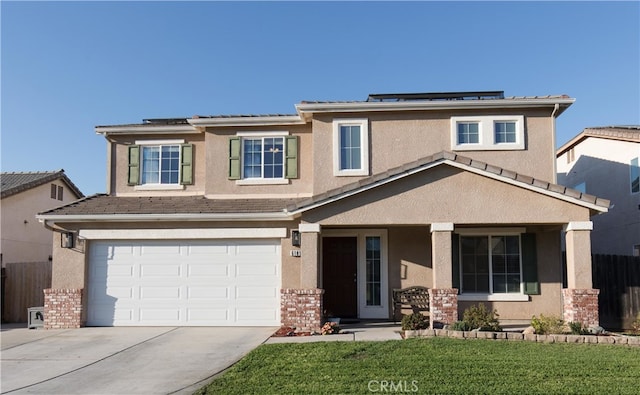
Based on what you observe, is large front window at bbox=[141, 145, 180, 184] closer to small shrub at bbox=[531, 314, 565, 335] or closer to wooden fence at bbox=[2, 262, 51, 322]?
wooden fence at bbox=[2, 262, 51, 322]

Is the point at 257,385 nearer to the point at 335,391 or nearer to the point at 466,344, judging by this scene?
the point at 335,391

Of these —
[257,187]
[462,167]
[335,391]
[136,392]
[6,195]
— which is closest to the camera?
[335,391]

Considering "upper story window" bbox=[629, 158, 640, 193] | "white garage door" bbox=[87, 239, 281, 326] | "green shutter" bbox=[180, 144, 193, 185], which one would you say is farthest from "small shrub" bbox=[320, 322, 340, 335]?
"upper story window" bbox=[629, 158, 640, 193]

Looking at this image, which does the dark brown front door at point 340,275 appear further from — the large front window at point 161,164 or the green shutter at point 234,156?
the large front window at point 161,164

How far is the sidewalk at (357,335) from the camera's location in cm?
1142

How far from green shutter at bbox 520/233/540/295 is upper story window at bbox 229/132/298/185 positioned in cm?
643

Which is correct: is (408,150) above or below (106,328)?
above

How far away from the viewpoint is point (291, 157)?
15414mm

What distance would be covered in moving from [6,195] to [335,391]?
16.3 meters

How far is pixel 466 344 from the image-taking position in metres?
10.2

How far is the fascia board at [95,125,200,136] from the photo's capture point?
16.1 metres

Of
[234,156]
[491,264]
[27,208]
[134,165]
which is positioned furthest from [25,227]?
[491,264]

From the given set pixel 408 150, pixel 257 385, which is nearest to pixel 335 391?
pixel 257 385

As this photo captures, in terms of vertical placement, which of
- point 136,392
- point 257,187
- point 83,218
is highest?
point 257,187
